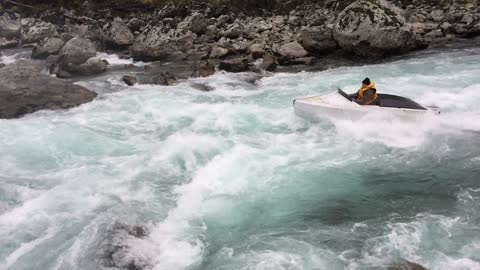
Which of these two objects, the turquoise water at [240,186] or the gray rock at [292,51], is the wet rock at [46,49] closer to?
the turquoise water at [240,186]

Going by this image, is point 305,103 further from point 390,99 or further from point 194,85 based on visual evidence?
point 194,85

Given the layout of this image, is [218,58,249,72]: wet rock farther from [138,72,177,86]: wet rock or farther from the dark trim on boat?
the dark trim on boat

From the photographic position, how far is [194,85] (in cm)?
1703

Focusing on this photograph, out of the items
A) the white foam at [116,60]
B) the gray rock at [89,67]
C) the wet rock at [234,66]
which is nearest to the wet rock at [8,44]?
the white foam at [116,60]

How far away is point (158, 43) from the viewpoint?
21.9 m

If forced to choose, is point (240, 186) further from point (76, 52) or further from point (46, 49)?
point (46, 49)

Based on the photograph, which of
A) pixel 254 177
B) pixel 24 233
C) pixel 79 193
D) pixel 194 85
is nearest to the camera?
pixel 24 233

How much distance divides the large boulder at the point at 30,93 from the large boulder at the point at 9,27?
13.1 meters

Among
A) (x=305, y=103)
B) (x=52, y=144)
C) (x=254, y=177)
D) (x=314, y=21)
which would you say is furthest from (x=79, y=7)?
(x=254, y=177)

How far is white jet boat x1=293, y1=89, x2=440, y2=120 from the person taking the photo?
38.1 ft

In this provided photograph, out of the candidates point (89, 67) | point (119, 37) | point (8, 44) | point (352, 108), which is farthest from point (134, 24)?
point (352, 108)

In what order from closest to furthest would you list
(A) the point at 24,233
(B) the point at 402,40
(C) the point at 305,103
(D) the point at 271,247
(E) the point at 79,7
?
(D) the point at 271,247 < (A) the point at 24,233 < (C) the point at 305,103 < (B) the point at 402,40 < (E) the point at 79,7

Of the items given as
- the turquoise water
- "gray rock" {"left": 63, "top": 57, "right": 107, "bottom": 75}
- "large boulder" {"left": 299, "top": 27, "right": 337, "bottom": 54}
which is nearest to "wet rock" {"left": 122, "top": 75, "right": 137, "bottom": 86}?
"gray rock" {"left": 63, "top": 57, "right": 107, "bottom": 75}

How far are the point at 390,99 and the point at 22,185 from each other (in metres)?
8.78
